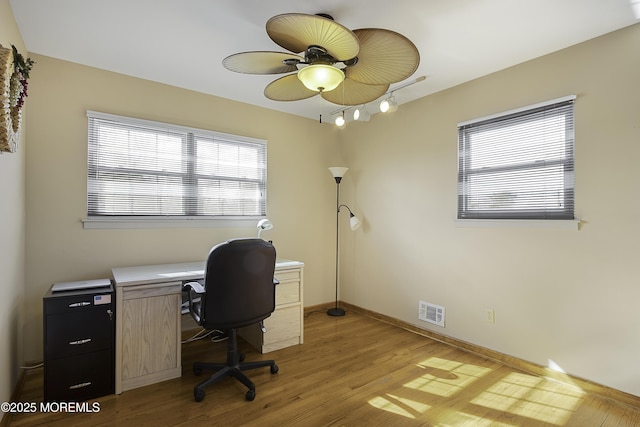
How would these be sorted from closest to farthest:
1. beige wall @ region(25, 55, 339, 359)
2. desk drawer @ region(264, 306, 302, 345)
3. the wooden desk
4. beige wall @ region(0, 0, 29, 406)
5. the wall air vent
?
beige wall @ region(0, 0, 29, 406) → the wooden desk → beige wall @ region(25, 55, 339, 359) → desk drawer @ region(264, 306, 302, 345) → the wall air vent

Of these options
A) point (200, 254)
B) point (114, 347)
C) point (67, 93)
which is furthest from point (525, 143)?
point (67, 93)

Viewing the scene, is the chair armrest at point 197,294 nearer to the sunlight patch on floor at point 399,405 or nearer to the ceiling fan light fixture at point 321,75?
the sunlight patch on floor at point 399,405

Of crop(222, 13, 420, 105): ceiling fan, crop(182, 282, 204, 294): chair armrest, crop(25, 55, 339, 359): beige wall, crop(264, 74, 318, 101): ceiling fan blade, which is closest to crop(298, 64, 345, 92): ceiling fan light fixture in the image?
crop(222, 13, 420, 105): ceiling fan

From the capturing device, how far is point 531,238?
8.63ft

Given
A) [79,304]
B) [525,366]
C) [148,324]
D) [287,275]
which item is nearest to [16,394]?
[79,304]

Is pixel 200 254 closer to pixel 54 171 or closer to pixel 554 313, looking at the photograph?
pixel 54 171

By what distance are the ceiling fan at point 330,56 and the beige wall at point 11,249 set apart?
1.43 meters

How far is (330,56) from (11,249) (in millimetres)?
2345

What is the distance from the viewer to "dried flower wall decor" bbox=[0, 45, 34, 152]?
145 centimetres

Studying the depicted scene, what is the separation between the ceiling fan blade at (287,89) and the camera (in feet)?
7.00

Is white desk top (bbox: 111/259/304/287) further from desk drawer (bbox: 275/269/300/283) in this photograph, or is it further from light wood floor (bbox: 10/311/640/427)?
light wood floor (bbox: 10/311/640/427)

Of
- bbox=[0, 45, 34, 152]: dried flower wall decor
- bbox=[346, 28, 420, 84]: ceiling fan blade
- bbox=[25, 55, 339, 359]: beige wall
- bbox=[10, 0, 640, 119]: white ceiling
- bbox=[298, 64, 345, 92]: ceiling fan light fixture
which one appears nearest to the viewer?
bbox=[0, 45, 34, 152]: dried flower wall decor

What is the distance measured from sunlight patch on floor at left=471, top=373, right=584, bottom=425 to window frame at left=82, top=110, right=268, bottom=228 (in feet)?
8.94

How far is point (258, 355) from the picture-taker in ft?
→ 9.53
